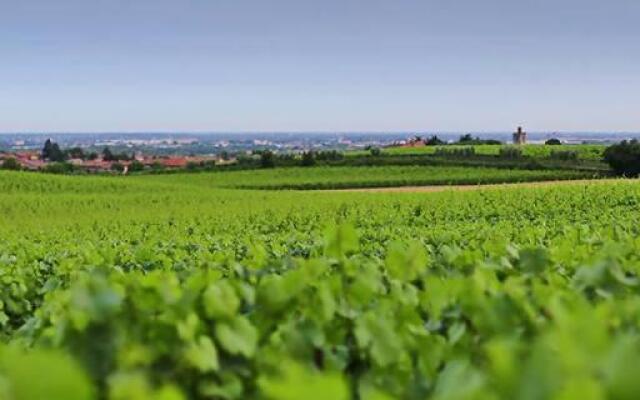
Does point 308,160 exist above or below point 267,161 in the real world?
above

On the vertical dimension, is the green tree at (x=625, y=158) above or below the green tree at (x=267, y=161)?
above

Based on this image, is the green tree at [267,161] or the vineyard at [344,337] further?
the green tree at [267,161]

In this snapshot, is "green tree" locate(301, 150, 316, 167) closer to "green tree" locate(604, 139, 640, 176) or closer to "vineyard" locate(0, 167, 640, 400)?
"green tree" locate(604, 139, 640, 176)

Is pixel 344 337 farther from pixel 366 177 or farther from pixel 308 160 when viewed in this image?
pixel 308 160

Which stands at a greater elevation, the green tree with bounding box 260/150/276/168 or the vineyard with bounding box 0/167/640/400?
the vineyard with bounding box 0/167/640/400

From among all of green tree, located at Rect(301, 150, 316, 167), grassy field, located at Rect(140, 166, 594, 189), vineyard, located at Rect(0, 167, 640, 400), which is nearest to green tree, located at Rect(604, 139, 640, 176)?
grassy field, located at Rect(140, 166, 594, 189)

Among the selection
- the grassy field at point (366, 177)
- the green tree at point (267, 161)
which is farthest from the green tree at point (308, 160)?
the grassy field at point (366, 177)

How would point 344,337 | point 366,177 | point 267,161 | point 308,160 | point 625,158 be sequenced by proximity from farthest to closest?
point 267,161 < point 308,160 < point 366,177 < point 625,158 < point 344,337

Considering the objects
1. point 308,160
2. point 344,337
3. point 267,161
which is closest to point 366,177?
point 308,160

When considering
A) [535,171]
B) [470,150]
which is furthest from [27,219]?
[470,150]

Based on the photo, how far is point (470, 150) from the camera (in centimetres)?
7400

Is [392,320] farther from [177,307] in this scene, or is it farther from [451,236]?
[451,236]

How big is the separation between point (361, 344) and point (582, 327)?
0.64 metres

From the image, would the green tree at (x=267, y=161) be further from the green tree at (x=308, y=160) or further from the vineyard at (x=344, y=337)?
the vineyard at (x=344, y=337)
